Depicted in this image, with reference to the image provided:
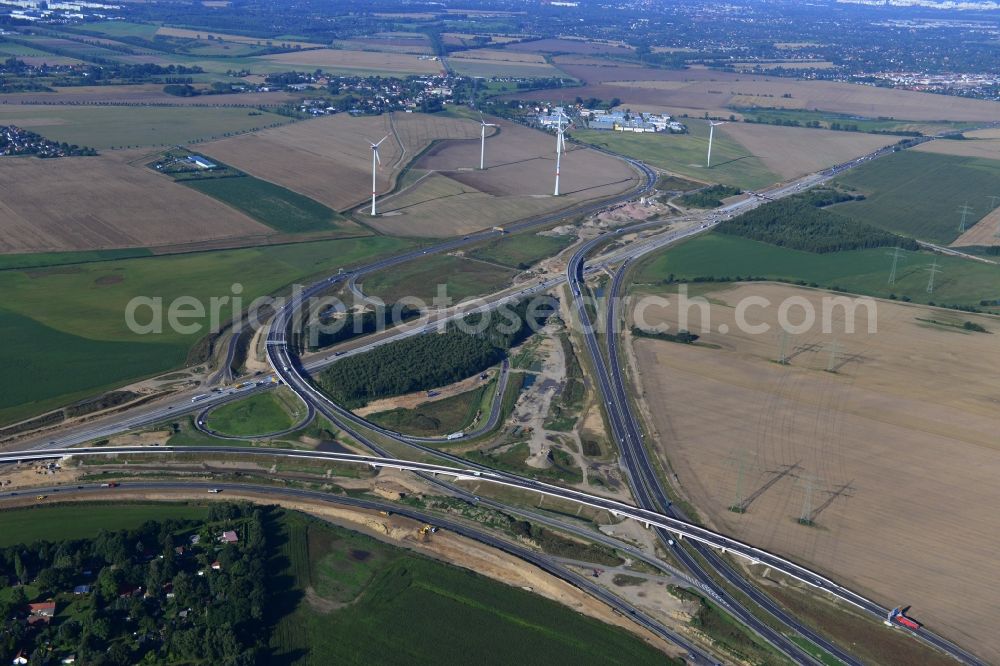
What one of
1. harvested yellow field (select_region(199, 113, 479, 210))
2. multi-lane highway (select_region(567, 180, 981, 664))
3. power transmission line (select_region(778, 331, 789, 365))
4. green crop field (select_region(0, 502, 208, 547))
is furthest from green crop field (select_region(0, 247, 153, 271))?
power transmission line (select_region(778, 331, 789, 365))

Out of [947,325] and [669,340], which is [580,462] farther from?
[947,325]

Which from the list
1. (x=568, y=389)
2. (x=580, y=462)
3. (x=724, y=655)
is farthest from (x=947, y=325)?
(x=724, y=655)

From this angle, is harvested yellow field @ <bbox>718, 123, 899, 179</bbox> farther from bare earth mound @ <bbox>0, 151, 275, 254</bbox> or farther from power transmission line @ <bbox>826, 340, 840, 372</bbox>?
bare earth mound @ <bbox>0, 151, 275, 254</bbox>

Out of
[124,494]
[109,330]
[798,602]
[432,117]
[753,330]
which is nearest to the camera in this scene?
[798,602]

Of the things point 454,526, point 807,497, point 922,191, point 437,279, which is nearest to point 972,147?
point 922,191

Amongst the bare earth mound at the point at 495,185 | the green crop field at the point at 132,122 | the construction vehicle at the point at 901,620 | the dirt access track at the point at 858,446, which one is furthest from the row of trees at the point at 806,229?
the green crop field at the point at 132,122

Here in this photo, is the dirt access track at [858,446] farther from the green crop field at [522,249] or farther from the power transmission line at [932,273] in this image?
the green crop field at [522,249]
